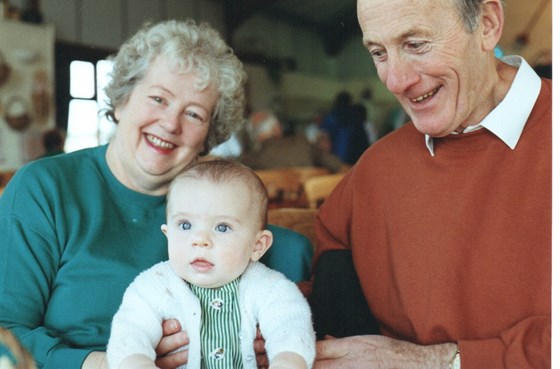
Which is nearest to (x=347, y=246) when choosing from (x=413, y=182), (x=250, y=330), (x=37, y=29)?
(x=413, y=182)

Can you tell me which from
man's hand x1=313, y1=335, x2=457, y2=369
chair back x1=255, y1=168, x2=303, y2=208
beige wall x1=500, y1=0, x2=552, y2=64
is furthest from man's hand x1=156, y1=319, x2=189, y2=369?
beige wall x1=500, y1=0, x2=552, y2=64

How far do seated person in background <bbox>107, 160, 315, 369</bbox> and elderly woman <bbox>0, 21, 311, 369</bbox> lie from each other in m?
0.06

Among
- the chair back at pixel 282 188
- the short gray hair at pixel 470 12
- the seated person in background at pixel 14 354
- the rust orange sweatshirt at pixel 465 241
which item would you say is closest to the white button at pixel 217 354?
the rust orange sweatshirt at pixel 465 241

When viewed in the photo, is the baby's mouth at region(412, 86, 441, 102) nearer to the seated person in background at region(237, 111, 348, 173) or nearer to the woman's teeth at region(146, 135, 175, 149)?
the woman's teeth at region(146, 135, 175, 149)

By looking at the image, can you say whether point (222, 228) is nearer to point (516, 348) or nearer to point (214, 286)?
point (214, 286)

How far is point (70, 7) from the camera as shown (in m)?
3.29

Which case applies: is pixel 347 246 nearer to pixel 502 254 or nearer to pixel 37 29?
pixel 502 254

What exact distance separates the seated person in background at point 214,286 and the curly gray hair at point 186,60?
467 mm

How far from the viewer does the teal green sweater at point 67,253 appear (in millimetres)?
1543

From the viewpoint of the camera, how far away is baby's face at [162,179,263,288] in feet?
4.63

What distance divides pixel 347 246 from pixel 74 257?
2.56ft

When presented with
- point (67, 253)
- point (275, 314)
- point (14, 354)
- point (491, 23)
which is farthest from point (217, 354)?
point (491, 23)

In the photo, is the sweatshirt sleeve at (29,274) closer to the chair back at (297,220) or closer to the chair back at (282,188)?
the chair back at (297,220)

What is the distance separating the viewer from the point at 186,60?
1806 mm
